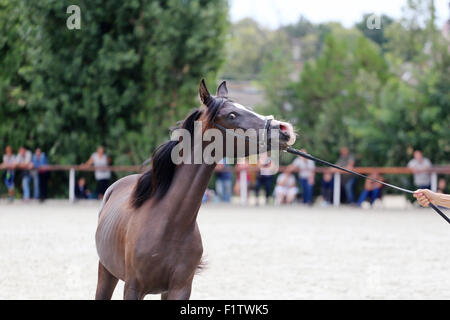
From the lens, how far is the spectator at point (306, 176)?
20.9 meters

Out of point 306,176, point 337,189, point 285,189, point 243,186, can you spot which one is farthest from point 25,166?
point 337,189

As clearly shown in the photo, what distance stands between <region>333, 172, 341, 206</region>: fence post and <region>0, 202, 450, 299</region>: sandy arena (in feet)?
6.03

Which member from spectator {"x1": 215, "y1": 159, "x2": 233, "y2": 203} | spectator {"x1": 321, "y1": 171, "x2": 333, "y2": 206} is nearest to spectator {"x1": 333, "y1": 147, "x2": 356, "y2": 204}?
spectator {"x1": 321, "y1": 171, "x2": 333, "y2": 206}

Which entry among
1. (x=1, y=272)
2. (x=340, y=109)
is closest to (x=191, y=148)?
(x=1, y=272)

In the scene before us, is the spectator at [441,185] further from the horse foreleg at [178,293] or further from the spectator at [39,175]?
the horse foreleg at [178,293]

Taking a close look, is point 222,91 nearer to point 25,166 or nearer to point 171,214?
point 171,214

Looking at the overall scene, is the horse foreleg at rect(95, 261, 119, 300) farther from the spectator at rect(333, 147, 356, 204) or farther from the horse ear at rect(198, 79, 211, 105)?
the spectator at rect(333, 147, 356, 204)

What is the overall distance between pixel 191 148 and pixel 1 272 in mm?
5087

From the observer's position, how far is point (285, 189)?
21422 millimetres

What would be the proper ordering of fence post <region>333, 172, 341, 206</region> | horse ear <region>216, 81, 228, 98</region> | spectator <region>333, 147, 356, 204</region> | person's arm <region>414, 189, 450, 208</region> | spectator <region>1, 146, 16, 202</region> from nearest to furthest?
horse ear <region>216, 81, 228, 98</region>, person's arm <region>414, 189, 450, 208</region>, fence post <region>333, 172, 341, 206</region>, spectator <region>333, 147, 356, 204</region>, spectator <region>1, 146, 16, 202</region>

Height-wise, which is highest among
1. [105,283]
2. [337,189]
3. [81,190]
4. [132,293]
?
[132,293]

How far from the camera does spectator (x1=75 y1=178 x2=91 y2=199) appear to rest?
2181 cm

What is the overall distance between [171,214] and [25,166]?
17.6 meters

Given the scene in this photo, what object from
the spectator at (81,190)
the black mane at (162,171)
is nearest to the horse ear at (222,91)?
the black mane at (162,171)
